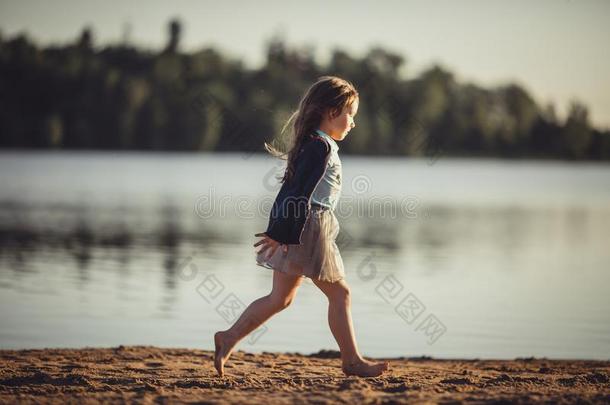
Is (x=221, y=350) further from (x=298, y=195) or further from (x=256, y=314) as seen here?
(x=298, y=195)

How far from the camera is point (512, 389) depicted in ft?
18.4

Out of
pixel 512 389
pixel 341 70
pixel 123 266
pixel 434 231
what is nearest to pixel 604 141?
pixel 341 70

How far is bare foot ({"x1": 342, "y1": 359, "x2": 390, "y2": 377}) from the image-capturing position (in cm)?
608

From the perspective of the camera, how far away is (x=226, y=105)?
317 ft

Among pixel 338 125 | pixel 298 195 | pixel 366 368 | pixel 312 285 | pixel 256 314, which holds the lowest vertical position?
pixel 366 368

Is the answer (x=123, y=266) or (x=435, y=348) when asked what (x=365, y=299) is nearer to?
(x=435, y=348)

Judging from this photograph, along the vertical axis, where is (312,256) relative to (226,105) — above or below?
below

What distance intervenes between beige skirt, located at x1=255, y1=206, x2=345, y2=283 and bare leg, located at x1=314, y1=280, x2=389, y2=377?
0.15 meters

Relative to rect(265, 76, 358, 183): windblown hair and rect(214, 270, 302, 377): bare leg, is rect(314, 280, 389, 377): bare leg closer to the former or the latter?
rect(214, 270, 302, 377): bare leg

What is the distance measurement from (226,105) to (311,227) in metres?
91.7

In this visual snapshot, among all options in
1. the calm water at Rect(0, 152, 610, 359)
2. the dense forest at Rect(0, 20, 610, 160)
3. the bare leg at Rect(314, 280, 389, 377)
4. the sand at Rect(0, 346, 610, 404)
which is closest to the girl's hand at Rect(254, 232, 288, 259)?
the bare leg at Rect(314, 280, 389, 377)

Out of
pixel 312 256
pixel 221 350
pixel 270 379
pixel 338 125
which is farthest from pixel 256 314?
pixel 338 125

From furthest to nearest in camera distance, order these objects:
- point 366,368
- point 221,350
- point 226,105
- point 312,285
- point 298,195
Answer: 1. point 226,105
2. point 312,285
3. point 366,368
4. point 221,350
5. point 298,195

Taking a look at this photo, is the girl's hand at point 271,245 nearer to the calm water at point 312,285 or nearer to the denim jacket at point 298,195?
the denim jacket at point 298,195
